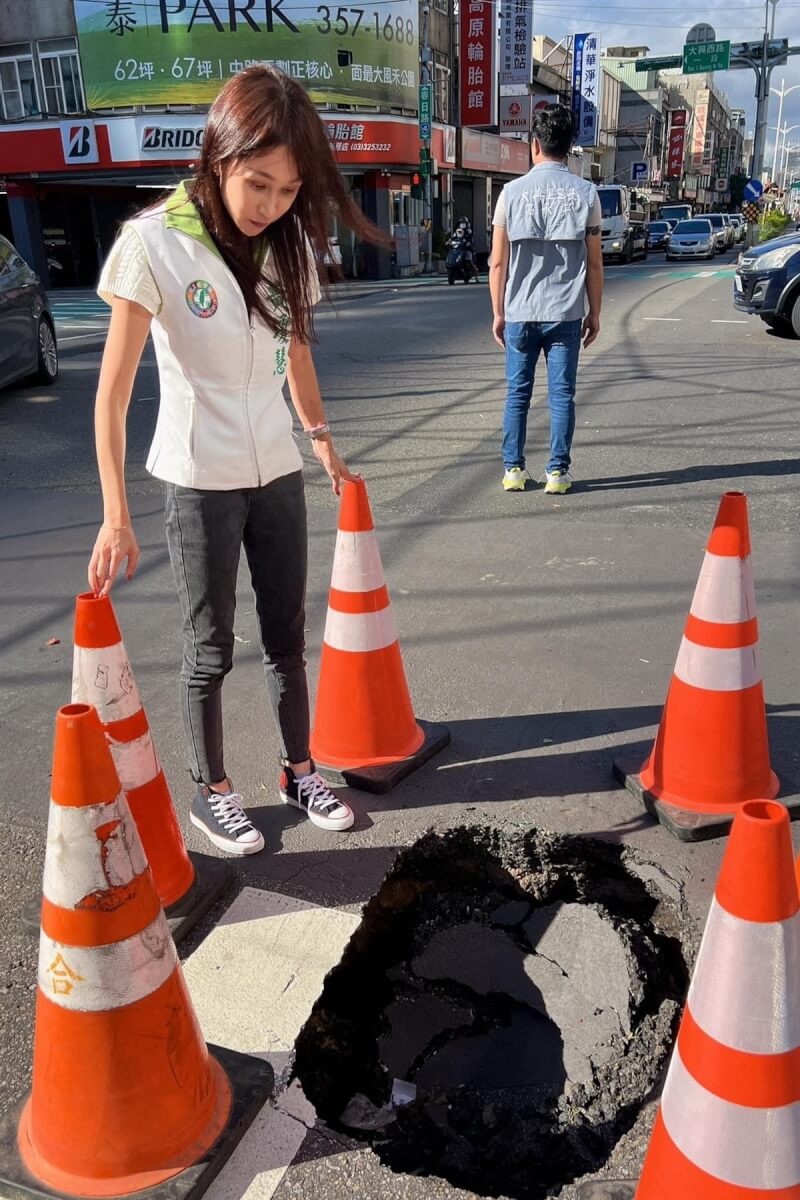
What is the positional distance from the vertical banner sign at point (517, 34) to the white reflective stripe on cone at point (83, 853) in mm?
41913

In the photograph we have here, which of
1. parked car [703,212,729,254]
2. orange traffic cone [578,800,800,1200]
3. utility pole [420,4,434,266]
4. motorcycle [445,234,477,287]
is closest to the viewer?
orange traffic cone [578,800,800,1200]

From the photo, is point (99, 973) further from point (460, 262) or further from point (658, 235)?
point (658, 235)

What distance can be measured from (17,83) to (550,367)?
2949 centimetres

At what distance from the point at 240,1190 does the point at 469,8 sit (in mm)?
40915

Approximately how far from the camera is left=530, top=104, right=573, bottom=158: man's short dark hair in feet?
17.0

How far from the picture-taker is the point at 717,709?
2.85 metres

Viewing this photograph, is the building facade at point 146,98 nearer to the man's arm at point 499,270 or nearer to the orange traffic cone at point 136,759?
the man's arm at point 499,270

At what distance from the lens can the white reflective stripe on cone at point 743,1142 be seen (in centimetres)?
152

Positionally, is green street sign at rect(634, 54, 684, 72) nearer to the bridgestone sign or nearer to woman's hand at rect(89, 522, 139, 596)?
the bridgestone sign

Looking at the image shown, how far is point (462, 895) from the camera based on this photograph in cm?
284

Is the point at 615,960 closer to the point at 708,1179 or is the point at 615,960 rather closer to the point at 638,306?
the point at 708,1179

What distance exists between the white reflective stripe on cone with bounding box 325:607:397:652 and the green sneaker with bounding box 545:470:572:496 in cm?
297

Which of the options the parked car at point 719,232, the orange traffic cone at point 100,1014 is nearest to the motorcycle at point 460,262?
the parked car at point 719,232

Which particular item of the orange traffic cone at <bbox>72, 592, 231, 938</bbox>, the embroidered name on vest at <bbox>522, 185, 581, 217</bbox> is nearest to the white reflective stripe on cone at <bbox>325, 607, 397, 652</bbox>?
the orange traffic cone at <bbox>72, 592, 231, 938</bbox>
